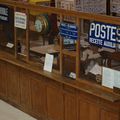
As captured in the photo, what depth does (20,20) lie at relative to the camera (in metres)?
4.39

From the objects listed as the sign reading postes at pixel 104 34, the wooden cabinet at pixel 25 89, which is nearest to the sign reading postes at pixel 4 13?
the wooden cabinet at pixel 25 89

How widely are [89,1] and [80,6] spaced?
0.14m

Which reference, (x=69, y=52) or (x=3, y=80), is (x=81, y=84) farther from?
(x=3, y=80)

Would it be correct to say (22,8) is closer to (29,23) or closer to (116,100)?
(29,23)

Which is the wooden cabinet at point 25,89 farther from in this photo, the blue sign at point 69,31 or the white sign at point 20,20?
the blue sign at point 69,31

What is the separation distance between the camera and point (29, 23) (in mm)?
4281

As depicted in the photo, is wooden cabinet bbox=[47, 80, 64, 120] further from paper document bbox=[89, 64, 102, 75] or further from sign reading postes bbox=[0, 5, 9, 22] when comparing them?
sign reading postes bbox=[0, 5, 9, 22]

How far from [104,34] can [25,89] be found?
1.49 meters

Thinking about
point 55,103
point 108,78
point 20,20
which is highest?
point 20,20

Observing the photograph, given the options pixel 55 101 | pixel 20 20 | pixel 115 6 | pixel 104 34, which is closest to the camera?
pixel 104 34

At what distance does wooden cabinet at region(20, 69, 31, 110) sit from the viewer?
14.5 feet

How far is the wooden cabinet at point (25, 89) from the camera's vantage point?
14.5 ft

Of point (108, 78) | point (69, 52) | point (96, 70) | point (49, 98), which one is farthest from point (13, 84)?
point (108, 78)

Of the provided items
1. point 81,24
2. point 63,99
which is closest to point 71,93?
point 63,99
